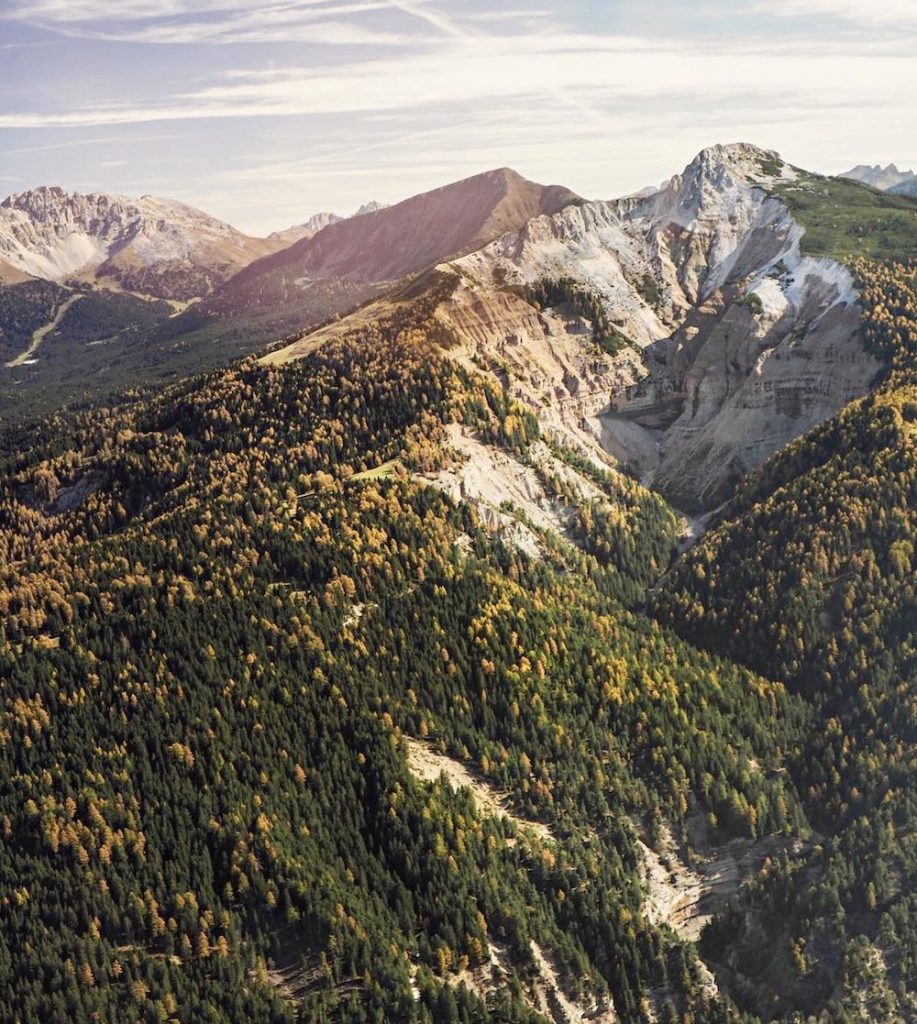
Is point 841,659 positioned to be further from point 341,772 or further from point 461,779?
point 341,772

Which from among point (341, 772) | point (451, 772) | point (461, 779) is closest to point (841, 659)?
point (461, 779)

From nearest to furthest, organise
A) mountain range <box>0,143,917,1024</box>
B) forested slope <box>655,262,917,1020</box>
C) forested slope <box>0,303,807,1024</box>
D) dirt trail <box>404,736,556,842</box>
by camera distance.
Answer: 1. forested slope <box>0,303,807,1024</box>
2. mountain range <box>0,143,917,1024</box>
3. forested slope <box>655,262,917,1020</box>
4. dirt trail <box>404,736,556,842</box>

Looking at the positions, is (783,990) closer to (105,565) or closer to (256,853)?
(256,853)

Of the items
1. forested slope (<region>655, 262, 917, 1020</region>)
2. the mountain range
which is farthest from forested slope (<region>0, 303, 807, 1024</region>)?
forested slope (<region>655, 262, 917, 1020</region>)

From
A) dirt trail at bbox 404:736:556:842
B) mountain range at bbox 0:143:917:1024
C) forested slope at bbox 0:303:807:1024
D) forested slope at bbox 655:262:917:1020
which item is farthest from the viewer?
dirt trail at bbox 404:736:556:842

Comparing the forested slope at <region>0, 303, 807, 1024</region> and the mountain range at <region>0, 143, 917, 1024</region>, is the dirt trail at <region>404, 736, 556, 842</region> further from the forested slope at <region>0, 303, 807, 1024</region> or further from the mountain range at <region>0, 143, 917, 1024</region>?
the forested slope at <region>0, 303, 807, 1024</region>

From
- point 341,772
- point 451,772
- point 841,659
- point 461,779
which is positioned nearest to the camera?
point 341,772

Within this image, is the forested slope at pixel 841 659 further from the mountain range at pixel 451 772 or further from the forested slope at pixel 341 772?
the forested slope at pixel 341 772

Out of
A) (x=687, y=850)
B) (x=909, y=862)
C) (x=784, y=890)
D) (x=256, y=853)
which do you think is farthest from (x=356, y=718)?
(x=909, y=862)

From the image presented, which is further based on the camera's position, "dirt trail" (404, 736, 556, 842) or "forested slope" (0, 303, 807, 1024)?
"dirt trail" (404, 736, 556, 842)
